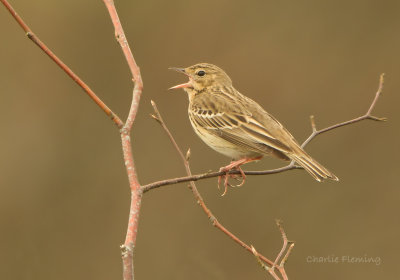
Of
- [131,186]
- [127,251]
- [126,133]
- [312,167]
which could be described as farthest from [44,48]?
[312,167]

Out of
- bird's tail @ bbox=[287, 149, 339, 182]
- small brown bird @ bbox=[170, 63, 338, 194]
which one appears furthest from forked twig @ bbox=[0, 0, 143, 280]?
bird's tail @ bbox=[287, 149, 339, 182]

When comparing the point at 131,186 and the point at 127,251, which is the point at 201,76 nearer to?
the point at 131,186

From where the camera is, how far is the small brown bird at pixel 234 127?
5.53m

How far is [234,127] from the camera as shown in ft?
19.7

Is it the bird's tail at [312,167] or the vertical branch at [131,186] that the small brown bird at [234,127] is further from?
the vertical branch at [131,186]

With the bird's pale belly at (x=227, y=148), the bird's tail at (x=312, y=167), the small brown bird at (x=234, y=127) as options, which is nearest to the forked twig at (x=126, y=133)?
the small brown bird at (x=234, y=127)

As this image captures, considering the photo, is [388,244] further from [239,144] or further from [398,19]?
[239,144]

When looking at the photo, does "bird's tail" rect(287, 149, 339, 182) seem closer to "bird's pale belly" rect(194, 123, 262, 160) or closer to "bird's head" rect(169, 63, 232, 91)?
"bird's pale belly" rect(194, 123, 262, 160)

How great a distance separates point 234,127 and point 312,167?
0.96 m

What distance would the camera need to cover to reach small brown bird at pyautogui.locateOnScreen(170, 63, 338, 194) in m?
5.53

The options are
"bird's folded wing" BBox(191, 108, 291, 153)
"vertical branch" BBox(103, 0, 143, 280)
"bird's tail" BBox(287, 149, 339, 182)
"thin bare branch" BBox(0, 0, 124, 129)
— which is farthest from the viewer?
"bird's folded wing" BBox(191, 108, 291, 153)

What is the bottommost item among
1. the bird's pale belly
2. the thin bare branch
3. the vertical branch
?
the bird's pale belly

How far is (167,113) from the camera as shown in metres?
10.6

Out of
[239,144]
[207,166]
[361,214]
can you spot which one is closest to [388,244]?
[361,214]
